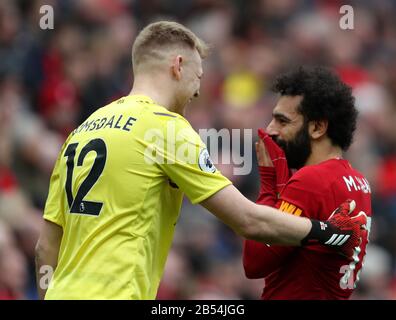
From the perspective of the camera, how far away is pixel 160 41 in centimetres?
514

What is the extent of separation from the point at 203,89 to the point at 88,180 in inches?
233

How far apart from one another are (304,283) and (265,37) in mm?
6915

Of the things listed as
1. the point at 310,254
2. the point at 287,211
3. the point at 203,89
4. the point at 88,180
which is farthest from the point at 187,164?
the point at 203,89

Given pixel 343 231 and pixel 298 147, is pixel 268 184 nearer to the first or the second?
pixel 298 147

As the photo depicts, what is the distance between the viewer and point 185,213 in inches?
373

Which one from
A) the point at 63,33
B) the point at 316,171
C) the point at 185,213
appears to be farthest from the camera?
the point at 63,33

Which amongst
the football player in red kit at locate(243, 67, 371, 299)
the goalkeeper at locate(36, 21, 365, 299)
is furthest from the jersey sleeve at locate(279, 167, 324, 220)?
the goalkeeper at locate(36, 21, 365, 299)

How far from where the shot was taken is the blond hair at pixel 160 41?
16.9ft

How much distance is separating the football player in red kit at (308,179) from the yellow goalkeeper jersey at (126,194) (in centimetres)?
50

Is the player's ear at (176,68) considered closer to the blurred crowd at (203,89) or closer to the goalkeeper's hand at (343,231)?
the goalkeeper's hand at (343,231)

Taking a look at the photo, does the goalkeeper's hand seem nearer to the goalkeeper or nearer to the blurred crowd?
the goalkeeper

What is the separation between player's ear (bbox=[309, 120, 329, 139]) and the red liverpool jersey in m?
0.21
